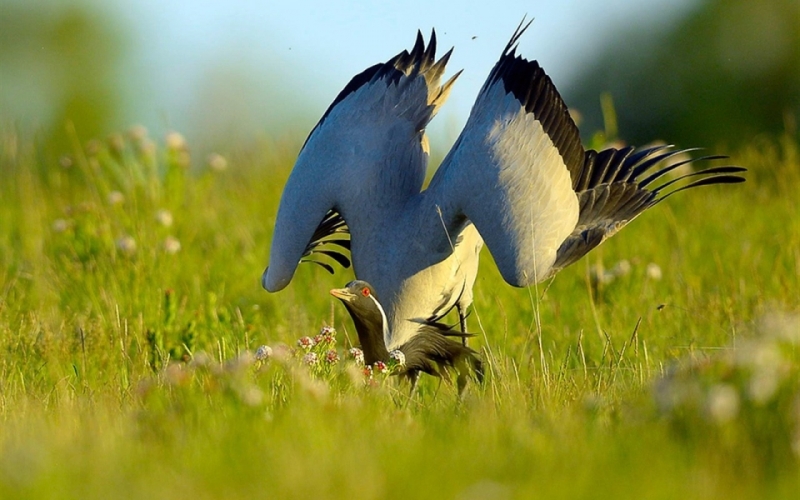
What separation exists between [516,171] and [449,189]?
304mm

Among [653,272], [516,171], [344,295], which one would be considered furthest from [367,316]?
[653,272]

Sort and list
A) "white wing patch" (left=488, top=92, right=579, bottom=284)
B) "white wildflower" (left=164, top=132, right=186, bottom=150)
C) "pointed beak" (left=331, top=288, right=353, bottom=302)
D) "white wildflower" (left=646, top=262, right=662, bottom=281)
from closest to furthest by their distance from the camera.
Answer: "white wing patch" (left=488, top=92, right=579, bottom=284) → "pointed beak" (left=331, top=288, right=353, bottom=302) → "white wildflower" (left=646, top=262, right=662, bottom=281) → "white wildflower" (left=164, top=132, right=186, bottom=150)

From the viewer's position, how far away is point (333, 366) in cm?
424

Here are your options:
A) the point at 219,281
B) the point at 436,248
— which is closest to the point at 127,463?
the point at 436,248

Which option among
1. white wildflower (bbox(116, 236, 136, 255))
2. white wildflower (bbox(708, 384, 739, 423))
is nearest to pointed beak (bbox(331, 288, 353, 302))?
white wildflower (bbox(116, 236, 136, 255))

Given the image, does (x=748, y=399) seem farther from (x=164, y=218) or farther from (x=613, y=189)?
(x=164, y=218)

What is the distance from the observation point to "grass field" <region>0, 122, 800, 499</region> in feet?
9.14

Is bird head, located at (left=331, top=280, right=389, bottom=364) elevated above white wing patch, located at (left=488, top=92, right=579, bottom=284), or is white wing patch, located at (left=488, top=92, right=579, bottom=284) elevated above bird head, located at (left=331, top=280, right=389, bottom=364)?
white wing patch, located at (left=488, top=92, right=579, bottom=284)

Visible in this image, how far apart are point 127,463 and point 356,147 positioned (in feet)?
8.57

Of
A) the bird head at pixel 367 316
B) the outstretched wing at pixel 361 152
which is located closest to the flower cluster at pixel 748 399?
the bird head at pixel 367 316

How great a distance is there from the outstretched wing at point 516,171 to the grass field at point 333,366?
31 centimetres

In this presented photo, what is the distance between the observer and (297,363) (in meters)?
4.20

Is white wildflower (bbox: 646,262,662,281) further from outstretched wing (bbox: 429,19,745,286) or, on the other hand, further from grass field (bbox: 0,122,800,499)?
outstretched wing (bbox: 429,19,745,286)

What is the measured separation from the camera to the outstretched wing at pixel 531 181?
4.59 meters
